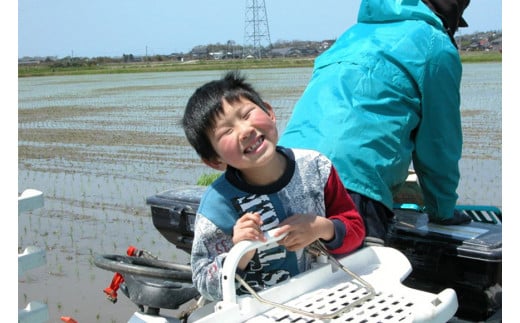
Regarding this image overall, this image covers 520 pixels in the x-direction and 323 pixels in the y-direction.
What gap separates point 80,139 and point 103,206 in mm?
5202

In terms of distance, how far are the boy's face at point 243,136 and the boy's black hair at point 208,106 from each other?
Answer: 0.7 inches

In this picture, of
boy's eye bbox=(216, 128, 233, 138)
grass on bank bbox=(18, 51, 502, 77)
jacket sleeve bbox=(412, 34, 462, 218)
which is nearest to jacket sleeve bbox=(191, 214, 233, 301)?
boy's eye bbox=(216, 128, 233, 138)

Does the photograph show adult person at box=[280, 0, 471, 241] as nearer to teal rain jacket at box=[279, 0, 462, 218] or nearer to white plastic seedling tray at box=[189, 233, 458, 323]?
teal rain jacket at box=[279, 0, 462, 218]

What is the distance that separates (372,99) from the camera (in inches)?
106

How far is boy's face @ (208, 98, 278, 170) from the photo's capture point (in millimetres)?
1801

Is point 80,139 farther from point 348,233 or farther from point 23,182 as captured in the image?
point 348,233

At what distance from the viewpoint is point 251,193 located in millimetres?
1899

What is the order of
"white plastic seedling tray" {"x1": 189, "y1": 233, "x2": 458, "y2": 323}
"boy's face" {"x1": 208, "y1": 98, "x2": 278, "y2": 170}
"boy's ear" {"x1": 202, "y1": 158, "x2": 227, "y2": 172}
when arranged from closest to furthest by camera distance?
1. "white plastic seedling tray" {"x1": 189, "y1": 233, "x2": 458, "y2": 323}
2. "boy's face" {"x1": 208, "y1": 98, "x2": 278, "y2": 170}
3. "boy's ear" {"x1": 202, "y1": 158, "x2": 227, "y2": 172}

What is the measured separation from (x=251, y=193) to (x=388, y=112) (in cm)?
100

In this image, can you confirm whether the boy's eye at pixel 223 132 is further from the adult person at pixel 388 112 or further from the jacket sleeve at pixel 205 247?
the adult person at pixel 388 112

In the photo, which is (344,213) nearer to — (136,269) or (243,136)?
(243,136)

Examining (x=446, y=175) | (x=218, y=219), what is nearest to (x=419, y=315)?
(x=218, y=219)

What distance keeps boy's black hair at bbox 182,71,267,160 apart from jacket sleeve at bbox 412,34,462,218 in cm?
105

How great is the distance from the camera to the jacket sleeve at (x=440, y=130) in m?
2.71
